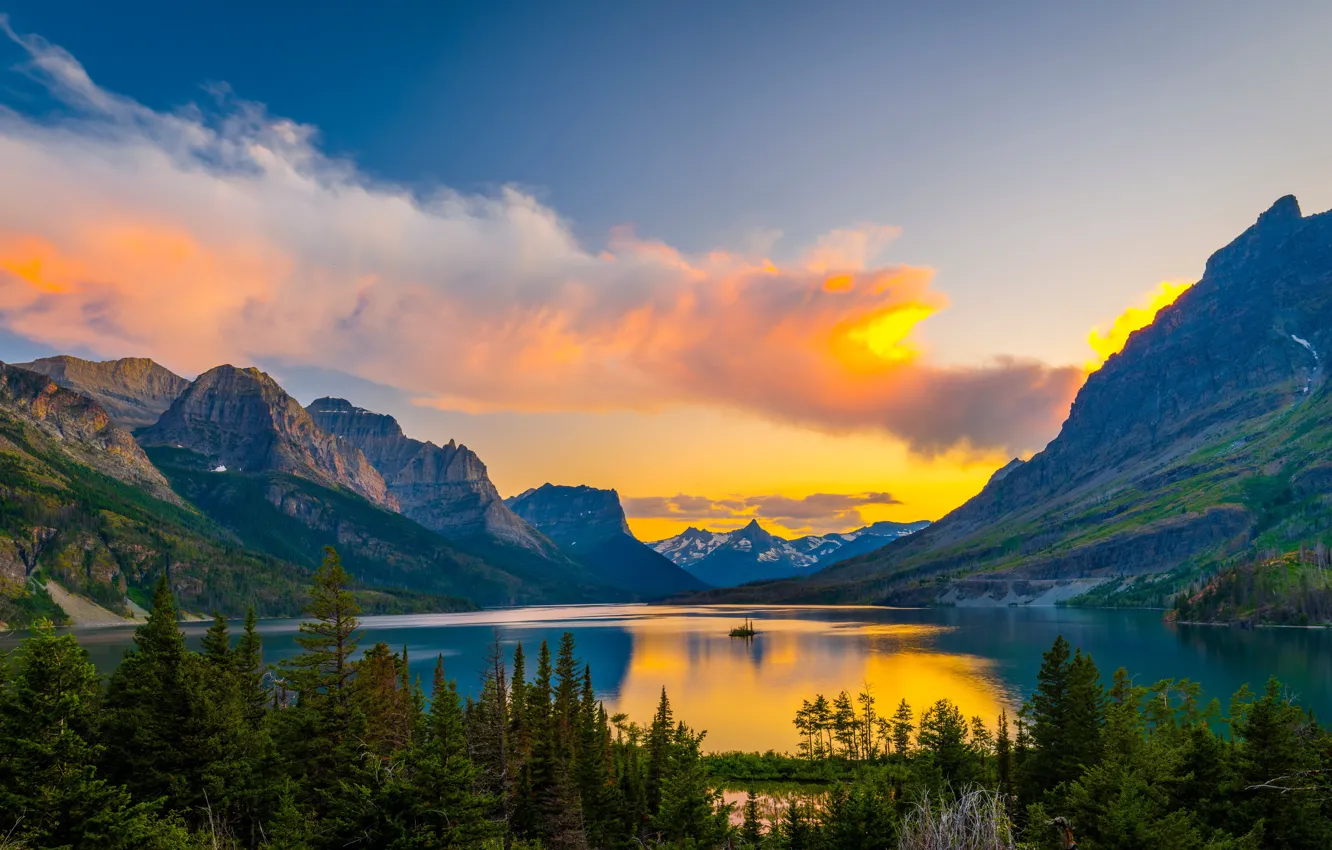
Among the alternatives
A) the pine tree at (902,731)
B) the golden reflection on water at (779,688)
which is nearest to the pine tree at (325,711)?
the golden reflection on water at (779,688)

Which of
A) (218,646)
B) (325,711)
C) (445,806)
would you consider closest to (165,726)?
(325,711)

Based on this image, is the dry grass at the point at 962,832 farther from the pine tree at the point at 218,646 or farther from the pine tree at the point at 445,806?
the pine tree at the point at 218,646

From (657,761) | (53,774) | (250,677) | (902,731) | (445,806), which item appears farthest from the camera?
(902,731)

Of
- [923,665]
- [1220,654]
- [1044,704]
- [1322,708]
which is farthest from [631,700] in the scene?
[1220,654]

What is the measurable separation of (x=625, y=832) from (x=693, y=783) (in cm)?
2252

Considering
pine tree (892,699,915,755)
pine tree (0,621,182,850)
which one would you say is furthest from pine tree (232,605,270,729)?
pine tree (892,699,915,755)

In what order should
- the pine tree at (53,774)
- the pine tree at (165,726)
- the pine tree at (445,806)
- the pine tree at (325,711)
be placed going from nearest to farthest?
the pine tree at (445,806), the pine tree at (53,774), the pine tree at (165,726), the pine tree at (325,711)

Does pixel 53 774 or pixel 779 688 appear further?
pixel 779 688

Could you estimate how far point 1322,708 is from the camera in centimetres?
11250

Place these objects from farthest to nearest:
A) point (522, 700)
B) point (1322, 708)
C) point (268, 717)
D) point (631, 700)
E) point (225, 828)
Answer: point (631, 700), point (1322, 708), point (522, 700), point (268, 717), point (225, 828)

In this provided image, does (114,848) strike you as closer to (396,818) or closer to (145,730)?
(396,818)

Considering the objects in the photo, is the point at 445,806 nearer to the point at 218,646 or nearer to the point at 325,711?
the point at 325,711

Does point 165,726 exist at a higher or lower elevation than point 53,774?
lower

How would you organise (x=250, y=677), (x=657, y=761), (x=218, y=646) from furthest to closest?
(x=657, y=761)
(x=250, y=677)
(x=218, y=646)
